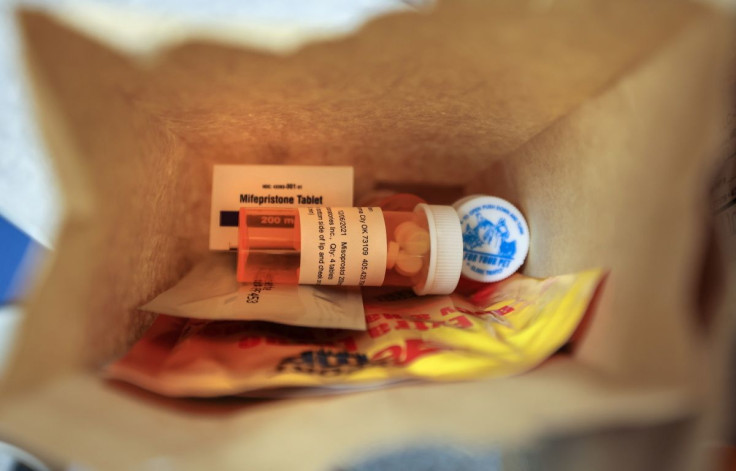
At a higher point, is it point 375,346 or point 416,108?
point 416,108

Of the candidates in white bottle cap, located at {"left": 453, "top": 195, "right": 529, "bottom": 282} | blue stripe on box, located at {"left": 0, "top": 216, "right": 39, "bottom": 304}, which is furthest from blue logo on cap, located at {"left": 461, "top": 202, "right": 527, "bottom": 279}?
blue stripe on box, located at {"left": 0, "top": 216, "right": 39, "bottom": 304}

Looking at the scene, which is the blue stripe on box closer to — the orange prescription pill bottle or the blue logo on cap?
the orange prescription pill bottle

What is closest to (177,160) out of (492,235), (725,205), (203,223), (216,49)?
(203,223)

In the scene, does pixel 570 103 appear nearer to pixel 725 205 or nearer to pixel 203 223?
pixel 725 205

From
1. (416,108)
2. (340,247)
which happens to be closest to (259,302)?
(340,247)

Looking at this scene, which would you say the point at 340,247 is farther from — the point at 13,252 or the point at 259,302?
the point at 13,252

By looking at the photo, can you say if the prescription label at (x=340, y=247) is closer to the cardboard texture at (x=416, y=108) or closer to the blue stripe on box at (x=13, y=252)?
the cardboard texture at (x=416, y=108)
